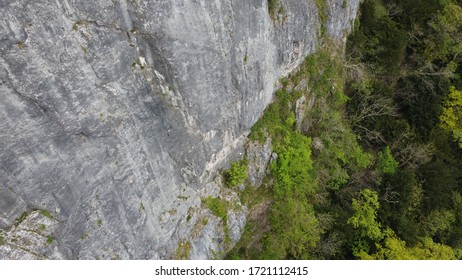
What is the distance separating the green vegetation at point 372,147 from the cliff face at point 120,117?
333 centimetres

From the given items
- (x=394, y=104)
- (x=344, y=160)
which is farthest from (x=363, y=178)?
(x=394, y=104)

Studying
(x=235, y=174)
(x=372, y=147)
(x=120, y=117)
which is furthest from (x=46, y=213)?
(x=372, y=147)

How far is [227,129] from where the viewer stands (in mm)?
11820

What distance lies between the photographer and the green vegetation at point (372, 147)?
47.9 ft

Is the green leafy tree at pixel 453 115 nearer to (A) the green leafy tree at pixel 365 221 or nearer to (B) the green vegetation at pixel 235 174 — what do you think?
(A) the green leafy tree at pixel 365 221

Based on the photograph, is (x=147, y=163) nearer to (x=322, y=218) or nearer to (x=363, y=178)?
(x=322, y=218)

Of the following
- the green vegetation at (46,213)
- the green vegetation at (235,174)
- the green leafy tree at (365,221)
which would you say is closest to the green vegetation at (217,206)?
the green vegetation at (235,174)

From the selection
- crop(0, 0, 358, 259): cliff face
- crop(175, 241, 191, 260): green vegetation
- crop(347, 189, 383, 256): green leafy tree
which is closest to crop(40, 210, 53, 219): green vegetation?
crop(0, 0, 358, 259): cliff face

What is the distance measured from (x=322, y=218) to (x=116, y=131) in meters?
11.2

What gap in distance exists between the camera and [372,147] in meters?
18.2

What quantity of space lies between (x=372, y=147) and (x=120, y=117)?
15.2 meters

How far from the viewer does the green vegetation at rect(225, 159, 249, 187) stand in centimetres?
1270

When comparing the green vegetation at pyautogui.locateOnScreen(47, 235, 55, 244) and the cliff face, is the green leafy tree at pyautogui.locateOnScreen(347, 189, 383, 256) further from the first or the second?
the green vegetation at pyautogui.locateOnScreen(47, 235, 55, 244)

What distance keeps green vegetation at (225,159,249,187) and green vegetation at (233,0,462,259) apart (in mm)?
1084
